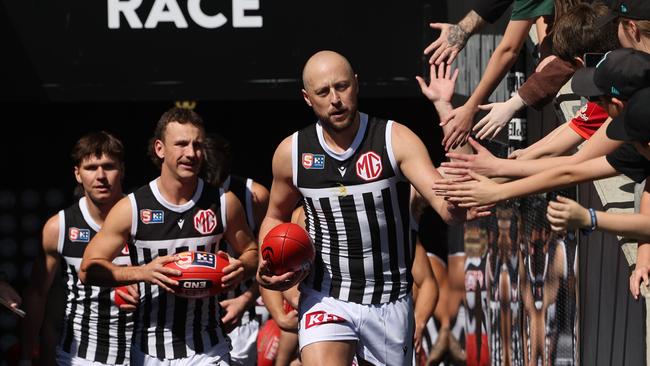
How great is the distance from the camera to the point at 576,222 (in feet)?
19.5

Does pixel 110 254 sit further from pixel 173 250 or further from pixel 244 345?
pixel 244 345

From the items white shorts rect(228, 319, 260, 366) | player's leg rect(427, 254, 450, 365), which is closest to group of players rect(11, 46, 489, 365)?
white shorts rect(228, 319, 260, 366)

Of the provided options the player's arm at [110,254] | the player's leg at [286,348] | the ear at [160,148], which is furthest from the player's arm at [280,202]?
the player's leg at [286,348]

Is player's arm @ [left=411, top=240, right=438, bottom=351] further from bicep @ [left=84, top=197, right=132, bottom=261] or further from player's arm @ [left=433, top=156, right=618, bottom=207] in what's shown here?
player's arm @ [left=433, top=156, right=618, bottom=207]

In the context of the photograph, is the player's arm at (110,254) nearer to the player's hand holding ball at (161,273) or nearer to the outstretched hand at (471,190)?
the player's hand holding ball at (161,273)

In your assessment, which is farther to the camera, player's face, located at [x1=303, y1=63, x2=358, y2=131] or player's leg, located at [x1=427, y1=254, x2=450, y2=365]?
player's leg, located at [x1=427, y1=254, x2=450, y2=365]

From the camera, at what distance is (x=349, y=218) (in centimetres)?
743

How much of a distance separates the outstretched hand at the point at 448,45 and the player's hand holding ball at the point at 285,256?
1215 mm

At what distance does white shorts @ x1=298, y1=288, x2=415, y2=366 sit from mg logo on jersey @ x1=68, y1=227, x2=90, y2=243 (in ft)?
6.44

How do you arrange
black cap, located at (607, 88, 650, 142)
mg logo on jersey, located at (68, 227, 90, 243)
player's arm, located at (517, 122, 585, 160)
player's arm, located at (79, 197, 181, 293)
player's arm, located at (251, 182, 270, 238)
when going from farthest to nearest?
player's arm, located at (251, 182, 270, 238)
mg logo on jersey, located at (68, 227, 90, 243)
player's arm, located at (79, 197, 181, 293)
player's arm, located at (517, 122, 585, 160)
black cap, located at (607, 88, 650, 142)

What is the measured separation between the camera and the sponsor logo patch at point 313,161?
24.4 feet

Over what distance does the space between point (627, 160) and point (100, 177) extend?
3861mm

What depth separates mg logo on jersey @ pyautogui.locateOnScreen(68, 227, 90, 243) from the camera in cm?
899

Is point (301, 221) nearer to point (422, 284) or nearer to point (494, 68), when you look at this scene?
point (422, 284)
